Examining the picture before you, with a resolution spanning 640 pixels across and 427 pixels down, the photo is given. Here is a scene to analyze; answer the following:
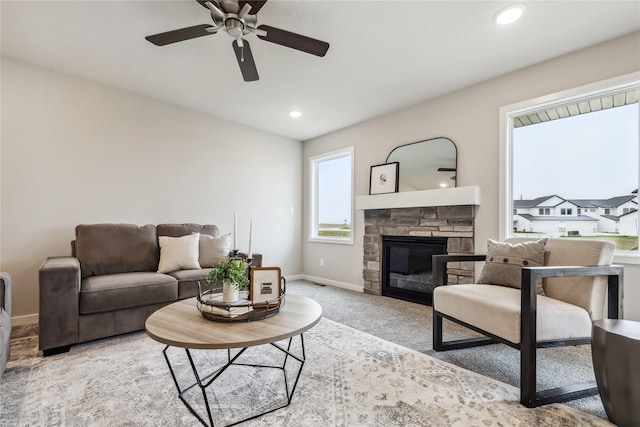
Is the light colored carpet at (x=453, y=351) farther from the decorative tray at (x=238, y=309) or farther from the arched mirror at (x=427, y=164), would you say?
the arched mirror at (x=427, y=164)

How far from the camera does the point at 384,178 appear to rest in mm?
3986

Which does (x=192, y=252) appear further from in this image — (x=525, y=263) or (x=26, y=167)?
(x=525, y=263)

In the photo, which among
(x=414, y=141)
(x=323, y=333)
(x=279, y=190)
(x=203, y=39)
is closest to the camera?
(x=203, y=39)

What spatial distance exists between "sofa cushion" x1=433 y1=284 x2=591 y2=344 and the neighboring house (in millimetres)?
1181

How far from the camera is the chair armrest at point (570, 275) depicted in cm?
157

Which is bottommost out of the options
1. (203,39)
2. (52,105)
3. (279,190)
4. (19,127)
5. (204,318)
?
(204,318)

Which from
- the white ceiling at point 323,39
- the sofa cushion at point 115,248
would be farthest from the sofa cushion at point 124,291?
the white ceiling at point 323,39

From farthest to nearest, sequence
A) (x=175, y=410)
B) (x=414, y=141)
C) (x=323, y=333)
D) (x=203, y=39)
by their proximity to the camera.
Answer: (x=414, y=141)
(x=323, y=333)
(x=203, y=39)
(x=175, y=410)

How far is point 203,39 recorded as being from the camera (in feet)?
7.92

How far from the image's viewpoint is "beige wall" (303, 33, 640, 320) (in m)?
2.39

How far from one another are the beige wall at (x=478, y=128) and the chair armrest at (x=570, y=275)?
2.50 ft

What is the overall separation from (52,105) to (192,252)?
1967 millimetres

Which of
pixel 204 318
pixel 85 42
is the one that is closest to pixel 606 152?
pixel 204 318

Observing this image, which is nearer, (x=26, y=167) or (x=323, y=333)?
(x=323, y=333)
